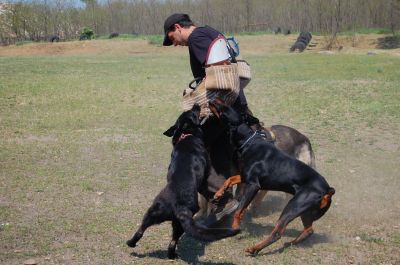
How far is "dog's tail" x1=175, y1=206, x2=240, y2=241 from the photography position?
4492 mm

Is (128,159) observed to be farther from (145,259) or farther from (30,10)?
(30,10)

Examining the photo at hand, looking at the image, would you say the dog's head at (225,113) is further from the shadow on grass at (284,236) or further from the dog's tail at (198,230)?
the shadow on grass at (284,236)

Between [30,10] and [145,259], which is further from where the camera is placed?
[30,10]

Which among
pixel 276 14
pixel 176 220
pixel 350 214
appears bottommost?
pixel 350 214

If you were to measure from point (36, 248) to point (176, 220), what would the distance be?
1559 millimetres

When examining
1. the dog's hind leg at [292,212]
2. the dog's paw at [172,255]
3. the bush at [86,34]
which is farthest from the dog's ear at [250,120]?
the bush at [86,34]

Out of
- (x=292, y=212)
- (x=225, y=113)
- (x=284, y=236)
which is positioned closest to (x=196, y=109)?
(x=225, y=113)

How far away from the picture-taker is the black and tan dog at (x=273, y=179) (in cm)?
500

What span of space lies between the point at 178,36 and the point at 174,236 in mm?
2048

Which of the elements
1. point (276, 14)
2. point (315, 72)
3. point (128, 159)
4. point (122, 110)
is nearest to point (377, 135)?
point (128, 159)

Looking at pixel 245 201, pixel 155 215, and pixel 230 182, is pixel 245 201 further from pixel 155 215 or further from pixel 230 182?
pixel 155 215

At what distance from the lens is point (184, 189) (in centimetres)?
497

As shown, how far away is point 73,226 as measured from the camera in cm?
591

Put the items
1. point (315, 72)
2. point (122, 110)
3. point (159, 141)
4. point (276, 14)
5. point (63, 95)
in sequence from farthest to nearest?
point (276, 14) < point (315, 72) < point (63, 95) < point (122, 110) < point (159, 141)
